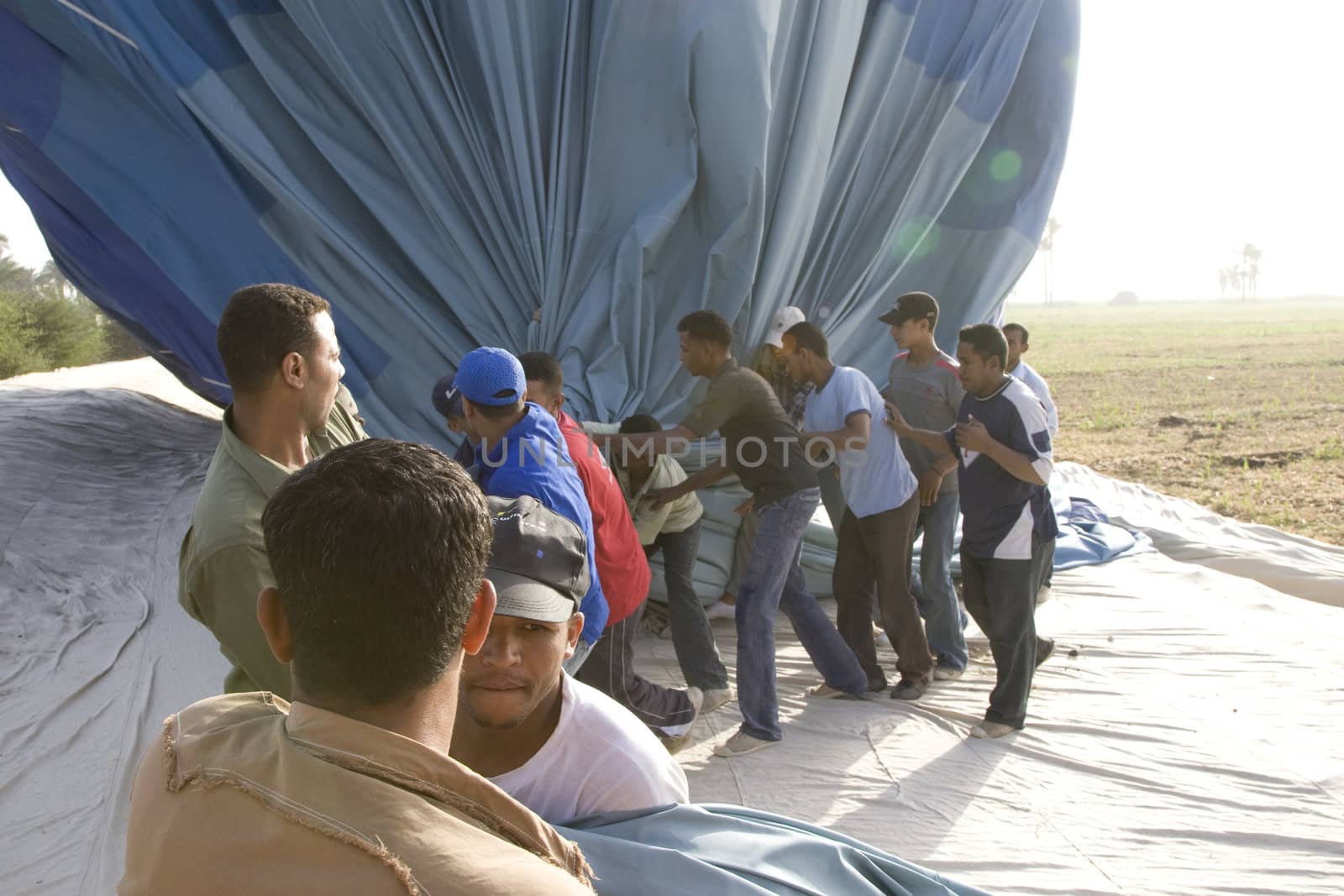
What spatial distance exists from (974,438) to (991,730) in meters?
1.11

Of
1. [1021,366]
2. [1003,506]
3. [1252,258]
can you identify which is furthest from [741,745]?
[1252,258]

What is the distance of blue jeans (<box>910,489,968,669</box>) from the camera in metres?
4.93

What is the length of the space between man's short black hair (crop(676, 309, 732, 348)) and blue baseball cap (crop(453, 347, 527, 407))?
1358 millimetres

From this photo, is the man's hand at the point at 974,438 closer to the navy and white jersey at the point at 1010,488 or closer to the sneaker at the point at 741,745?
the navy and white jersey at the point at 1010,488

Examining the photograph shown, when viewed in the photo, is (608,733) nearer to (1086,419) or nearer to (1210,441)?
(1210,441)

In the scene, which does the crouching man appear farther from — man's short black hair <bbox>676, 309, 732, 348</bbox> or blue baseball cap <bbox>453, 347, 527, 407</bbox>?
man's short black hair <bbox>676, 309, 732, 348</bbox>

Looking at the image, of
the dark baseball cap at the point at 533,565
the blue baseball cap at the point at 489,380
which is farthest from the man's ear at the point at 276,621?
the blue baseball cap at the point at 489,380

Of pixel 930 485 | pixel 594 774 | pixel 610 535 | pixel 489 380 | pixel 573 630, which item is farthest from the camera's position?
pixel 930 485

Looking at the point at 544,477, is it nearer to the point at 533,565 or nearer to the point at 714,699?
the point at 533,565

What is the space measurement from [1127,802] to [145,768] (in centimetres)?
340

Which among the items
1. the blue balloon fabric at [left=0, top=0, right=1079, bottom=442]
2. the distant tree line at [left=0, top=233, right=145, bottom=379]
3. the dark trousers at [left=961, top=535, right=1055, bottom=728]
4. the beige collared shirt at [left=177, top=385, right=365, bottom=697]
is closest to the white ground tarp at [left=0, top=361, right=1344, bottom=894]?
the dark trousers at [left=961, top=535, right=1055, bottom=728]

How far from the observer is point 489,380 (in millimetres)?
3143

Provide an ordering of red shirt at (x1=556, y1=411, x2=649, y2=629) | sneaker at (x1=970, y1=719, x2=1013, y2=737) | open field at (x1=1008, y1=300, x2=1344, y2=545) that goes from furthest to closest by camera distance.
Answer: open field at (x1=1008, y1=300, x2=1344, y2=545)
sneaker at (x1=970, y1=719, x2=1013, y2=737)
red shirt at (x1=556, y1=411, x2=649, y2=629)

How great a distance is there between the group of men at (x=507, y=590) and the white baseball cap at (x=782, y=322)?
637mm
